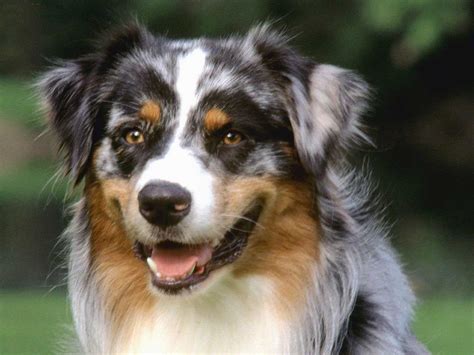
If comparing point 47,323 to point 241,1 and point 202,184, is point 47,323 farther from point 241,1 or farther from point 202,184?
point 202,184

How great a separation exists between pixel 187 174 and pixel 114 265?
0.69m

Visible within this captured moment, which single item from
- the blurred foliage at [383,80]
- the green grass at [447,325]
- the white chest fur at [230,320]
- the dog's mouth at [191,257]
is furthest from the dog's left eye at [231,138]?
the blurred foliage at [383,80]

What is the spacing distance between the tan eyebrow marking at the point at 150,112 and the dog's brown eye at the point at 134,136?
0.07 meters

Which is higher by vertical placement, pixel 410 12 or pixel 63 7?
pixel 410 12

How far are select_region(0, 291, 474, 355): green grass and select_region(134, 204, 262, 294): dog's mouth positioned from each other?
3.52m

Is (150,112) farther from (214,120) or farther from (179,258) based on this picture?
(179,258)

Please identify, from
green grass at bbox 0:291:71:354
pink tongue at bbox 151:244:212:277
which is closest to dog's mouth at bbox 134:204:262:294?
pink tongue at bbox 151:244:212:277

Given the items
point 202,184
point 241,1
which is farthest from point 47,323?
point 202,184

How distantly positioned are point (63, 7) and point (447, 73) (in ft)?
15.9

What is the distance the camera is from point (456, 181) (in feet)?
52.4

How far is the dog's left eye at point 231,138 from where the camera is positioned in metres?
5.45

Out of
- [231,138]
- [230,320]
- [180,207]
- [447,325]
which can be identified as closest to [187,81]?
[231,138]

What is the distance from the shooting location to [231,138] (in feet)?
17.9

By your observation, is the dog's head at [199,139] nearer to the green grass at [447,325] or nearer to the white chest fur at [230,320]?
the white chest fur at [230,320]
